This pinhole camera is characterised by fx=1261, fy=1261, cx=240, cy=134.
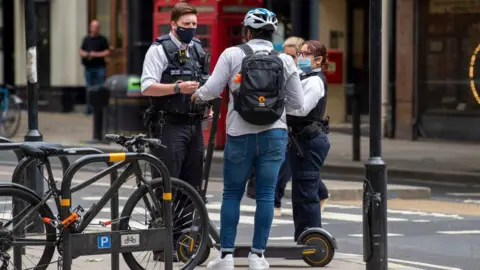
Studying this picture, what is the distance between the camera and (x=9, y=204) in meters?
7.97

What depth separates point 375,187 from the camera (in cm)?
843

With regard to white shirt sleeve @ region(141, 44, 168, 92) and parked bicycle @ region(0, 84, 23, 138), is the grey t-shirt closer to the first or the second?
white shirt sleeve @ region(141, 44, 168, 92)

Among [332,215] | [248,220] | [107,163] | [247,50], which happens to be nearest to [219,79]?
[247,50]

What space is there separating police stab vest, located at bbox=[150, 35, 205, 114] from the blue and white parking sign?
1662 mm

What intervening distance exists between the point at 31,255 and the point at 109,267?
99 cm

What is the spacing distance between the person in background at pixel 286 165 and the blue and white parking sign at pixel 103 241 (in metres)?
3.72

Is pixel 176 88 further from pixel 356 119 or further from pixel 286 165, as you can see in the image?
pixel 356 119

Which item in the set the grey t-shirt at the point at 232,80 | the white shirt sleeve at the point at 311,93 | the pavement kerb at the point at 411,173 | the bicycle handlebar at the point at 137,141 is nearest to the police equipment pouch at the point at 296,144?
the white shirt sleeve at the point at 311,93

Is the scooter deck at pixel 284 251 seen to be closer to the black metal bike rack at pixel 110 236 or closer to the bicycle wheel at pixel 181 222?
the bicycle wheel at pixel 181 222

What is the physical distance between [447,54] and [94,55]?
25.7 ft

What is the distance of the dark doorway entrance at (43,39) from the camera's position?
31619mm

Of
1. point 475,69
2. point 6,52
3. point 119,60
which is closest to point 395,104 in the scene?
point 475,69

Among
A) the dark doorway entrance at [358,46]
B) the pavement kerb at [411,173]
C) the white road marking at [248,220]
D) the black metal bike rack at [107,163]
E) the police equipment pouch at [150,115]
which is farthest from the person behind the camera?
the dark doorway entrance at [358,46]

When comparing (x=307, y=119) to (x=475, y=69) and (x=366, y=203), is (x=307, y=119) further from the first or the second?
(x=475, y=69)
